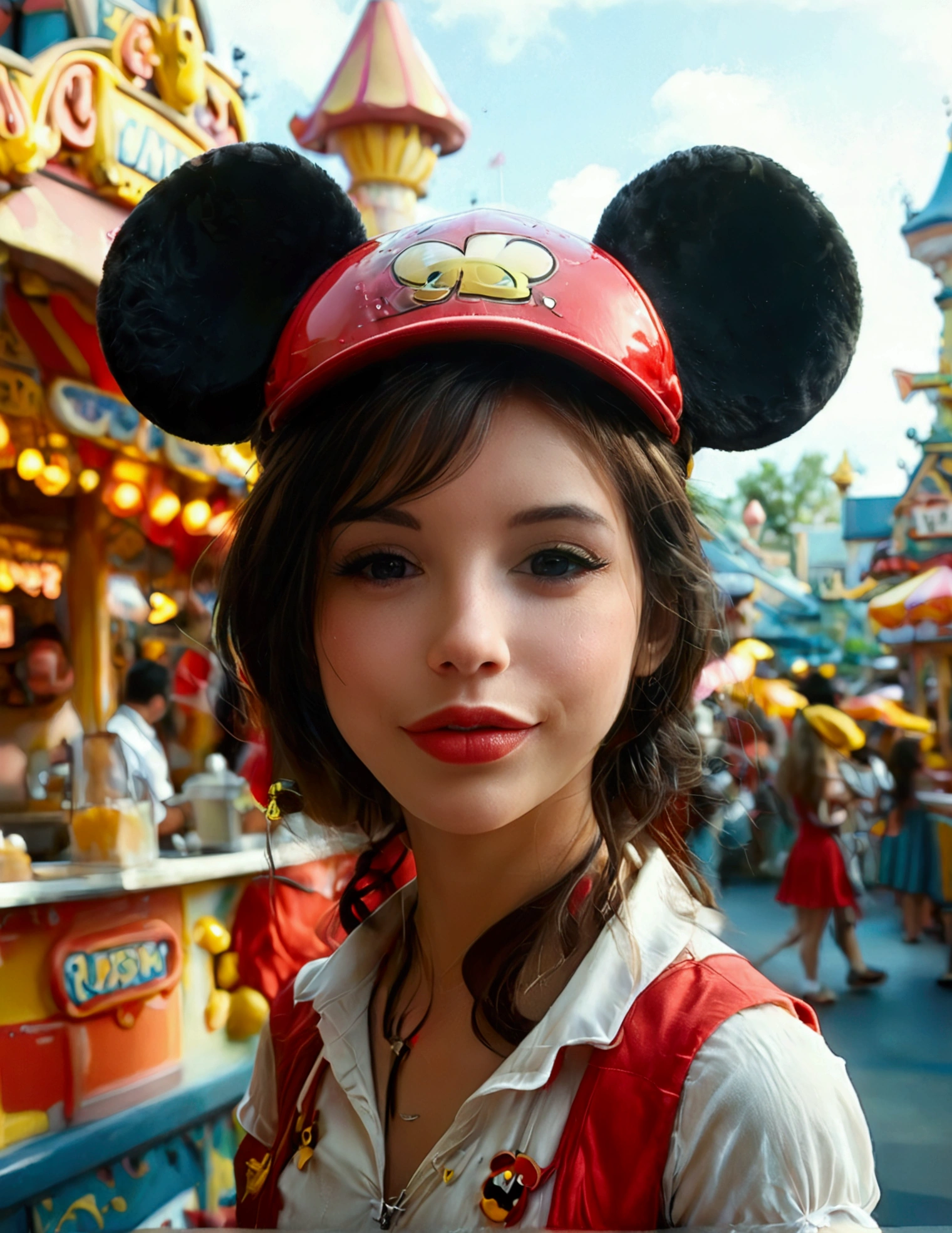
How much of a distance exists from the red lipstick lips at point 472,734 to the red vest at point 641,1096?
23 cm

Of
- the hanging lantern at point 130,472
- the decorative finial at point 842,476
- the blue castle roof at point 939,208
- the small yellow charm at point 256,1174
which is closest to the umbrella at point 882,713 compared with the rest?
the decorative finial at point 842,476

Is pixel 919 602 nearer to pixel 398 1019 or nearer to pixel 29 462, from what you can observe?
pixel 29 462

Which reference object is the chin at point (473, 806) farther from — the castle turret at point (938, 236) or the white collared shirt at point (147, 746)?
the white collared shirt at point (147, 746)

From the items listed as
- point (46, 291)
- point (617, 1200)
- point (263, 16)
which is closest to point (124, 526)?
point (46, 291)

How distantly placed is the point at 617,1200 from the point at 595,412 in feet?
1.98

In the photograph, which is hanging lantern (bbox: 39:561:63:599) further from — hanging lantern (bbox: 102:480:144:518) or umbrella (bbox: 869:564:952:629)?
umbrella (bbox: 869:564:952:629)

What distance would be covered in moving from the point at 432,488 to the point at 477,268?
0.19m

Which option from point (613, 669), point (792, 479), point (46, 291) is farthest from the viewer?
point (792, 479)

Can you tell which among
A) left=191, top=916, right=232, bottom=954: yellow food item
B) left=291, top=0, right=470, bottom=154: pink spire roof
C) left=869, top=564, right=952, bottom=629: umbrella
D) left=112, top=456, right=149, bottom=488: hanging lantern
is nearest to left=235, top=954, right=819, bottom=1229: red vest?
left=291, top=0, right=470, bottom=154: pink spire roof

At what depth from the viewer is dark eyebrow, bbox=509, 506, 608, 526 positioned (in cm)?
79

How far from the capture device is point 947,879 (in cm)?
512

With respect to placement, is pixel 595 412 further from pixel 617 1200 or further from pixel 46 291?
pixel 46 291

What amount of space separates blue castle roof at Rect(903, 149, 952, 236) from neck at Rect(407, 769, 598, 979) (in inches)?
30.6

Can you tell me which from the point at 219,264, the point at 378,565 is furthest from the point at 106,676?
the point at 378,565
